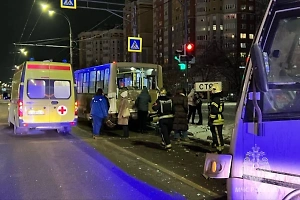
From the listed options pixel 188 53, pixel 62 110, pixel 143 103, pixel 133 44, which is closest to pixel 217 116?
pixel 143 103

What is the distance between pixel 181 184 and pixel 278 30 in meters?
4.54

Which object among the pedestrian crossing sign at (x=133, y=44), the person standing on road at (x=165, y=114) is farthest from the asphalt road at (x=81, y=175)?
the pedestrian crossing sign at (x=133, y=44)

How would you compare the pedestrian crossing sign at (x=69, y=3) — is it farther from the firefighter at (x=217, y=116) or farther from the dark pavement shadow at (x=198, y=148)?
the firefighter at (x=217, y=116)

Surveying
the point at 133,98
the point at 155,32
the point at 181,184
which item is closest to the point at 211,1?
the point at 155,32

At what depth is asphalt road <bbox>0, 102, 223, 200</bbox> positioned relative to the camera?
6555 millimetres

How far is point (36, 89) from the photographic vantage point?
1376cm

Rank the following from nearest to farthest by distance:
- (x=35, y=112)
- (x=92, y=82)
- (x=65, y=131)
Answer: (x=35, y=112) → (x=65, y=131) → (x=92, y=82)

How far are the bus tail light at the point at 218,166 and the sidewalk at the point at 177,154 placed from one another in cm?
302

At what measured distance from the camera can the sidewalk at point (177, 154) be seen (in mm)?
7415

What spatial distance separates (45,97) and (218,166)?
11192 mm

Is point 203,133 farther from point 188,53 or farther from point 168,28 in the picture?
point 168,28

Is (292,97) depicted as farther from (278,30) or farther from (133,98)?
(133,98)

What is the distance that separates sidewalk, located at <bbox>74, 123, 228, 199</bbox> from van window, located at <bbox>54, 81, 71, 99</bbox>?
6.85ft

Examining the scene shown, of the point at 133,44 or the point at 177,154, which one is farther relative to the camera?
the point at 133,44
